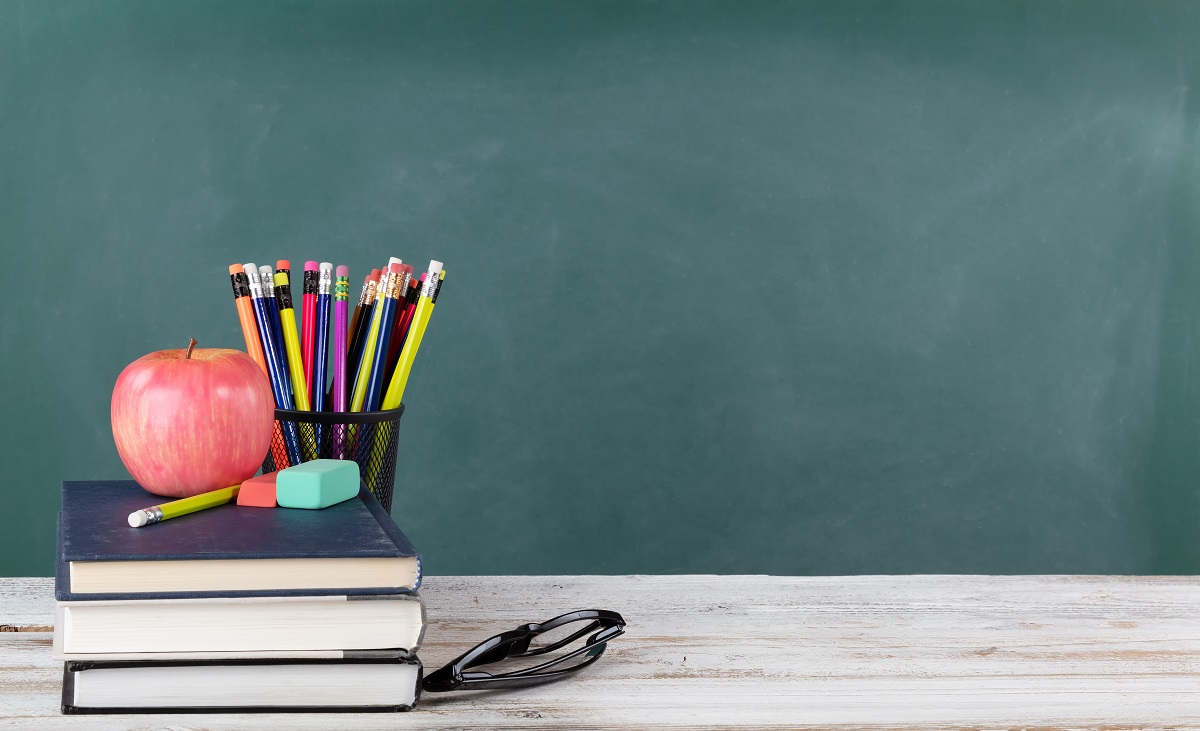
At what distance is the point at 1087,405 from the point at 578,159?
127 centimetres

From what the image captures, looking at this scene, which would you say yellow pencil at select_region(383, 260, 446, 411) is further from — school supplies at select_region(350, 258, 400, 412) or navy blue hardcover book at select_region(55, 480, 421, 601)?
navy blue hardcover book at select_region(55, 480, 421, 601)

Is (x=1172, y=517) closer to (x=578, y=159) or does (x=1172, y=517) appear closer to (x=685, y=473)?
(x=685, y=473)

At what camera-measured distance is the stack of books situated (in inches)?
18.2

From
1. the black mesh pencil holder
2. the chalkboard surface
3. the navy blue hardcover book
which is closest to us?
the navy blue hardcover book

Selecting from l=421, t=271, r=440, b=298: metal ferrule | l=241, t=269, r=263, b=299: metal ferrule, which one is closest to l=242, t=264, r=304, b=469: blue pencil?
l=241, t=269, r=263, b=299: metal ferrule

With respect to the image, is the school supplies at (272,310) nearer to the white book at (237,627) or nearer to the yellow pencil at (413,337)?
the yellow pencil at (413,337)

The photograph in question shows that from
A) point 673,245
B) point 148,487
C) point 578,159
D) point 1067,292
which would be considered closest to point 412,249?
point 578,159

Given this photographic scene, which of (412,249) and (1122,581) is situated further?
(412,249)

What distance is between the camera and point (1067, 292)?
2344mm

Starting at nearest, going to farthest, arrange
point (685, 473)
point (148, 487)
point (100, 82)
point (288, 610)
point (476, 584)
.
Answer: point (288, 610), point (148, 487), point (476, 584), point (100, 82), point (685, 473)

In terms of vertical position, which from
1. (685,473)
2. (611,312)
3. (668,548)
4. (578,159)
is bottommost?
(668,548)

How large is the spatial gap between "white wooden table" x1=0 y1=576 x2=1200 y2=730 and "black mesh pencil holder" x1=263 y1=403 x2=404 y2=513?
0.34 ft

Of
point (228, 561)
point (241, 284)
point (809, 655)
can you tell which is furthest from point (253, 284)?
point (809, 655)

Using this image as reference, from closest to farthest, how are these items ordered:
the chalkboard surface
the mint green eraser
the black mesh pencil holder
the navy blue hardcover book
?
1. the navy blue hardcover book
2. the mint green eraser
3. the black mesh pencil holder
4. the chalkboard surface
